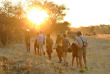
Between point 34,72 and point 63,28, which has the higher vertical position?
point 63,28

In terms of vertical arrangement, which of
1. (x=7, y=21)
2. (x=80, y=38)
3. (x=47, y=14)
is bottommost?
(x=80, y=38)

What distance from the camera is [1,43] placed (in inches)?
619

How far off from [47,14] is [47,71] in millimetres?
35400

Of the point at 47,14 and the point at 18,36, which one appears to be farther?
the point at 47,14

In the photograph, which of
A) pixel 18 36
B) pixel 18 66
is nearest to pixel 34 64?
pixel 18 66

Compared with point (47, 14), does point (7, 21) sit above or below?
below

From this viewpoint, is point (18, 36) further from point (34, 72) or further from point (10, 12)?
point (34, 72)

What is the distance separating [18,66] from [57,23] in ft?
118

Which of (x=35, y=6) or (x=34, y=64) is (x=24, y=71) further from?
(x=35, y=6)

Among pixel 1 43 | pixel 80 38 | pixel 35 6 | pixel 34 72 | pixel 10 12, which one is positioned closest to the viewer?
pixel 34 72

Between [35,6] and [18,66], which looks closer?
[18,66]

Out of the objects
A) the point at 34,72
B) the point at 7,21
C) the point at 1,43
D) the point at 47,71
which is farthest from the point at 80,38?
the point at 7,21

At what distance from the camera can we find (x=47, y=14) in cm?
4062

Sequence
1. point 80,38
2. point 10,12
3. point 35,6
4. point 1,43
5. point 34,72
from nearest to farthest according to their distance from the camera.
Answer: point 34,72
point 80,38
point 1,43
point 10,12
point 35,6
